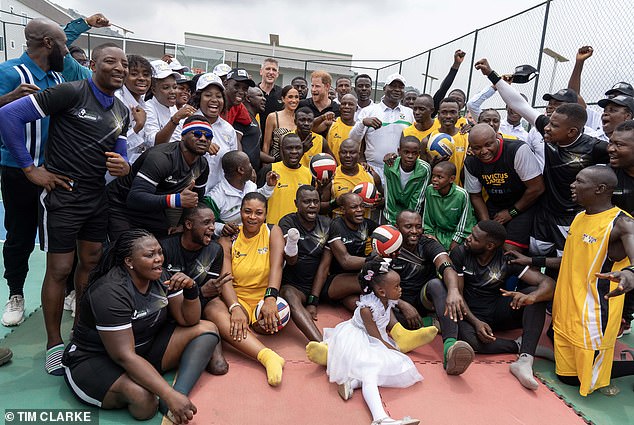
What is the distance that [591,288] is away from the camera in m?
3.42

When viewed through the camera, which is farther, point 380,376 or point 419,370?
point 419,370

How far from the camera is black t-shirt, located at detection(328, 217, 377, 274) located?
4.38 m

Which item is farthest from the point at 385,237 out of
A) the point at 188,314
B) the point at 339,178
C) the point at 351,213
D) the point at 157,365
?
the point at 157,365

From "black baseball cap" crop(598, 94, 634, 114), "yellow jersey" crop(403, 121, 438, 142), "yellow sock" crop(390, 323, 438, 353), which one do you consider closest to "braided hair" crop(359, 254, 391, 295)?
"yellow sock" crop(390, 323, 438, 353)

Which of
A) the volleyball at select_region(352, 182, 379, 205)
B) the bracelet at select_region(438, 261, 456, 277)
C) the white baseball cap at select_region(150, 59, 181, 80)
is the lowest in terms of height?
the bracelet at select_region(438, 261, 456, 277)

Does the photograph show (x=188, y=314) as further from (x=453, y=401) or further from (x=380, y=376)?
(x=453, y=401)

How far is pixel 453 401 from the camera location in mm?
3166

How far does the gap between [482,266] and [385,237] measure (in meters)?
1.01

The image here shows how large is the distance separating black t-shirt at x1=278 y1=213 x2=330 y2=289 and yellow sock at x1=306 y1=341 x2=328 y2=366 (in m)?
1.04

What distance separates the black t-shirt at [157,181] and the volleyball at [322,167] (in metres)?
1.43

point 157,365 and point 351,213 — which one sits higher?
point 351,213

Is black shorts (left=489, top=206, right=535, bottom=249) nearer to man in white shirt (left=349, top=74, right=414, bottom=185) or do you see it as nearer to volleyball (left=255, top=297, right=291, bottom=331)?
man in white shirt (left=349, top=74, right=414, bottom=185)

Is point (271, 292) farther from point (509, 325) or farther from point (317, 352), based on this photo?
point (509, 325)

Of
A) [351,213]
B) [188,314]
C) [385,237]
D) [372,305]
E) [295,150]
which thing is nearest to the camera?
[188,314]
